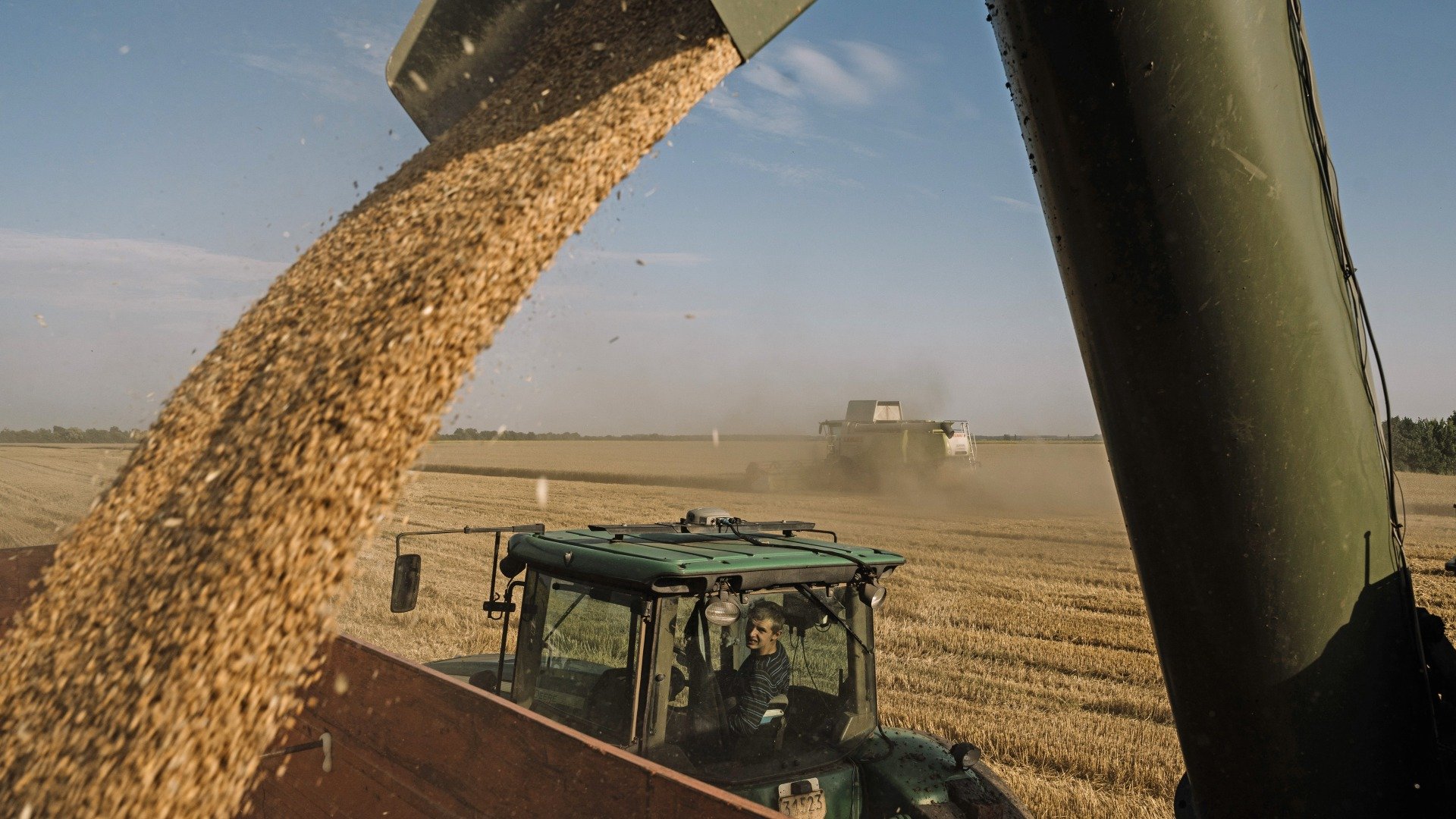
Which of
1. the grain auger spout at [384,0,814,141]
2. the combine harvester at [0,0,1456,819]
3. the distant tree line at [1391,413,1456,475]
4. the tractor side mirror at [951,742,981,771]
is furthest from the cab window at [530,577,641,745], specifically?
the distant tree line at [1391,413,1456,475]

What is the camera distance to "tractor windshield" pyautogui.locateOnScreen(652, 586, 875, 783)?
2564mm

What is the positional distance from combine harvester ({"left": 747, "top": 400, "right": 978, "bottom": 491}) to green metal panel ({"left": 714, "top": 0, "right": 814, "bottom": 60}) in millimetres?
17425

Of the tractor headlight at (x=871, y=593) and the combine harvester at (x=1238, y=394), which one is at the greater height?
the combine harvester at (x=1238, y=394)

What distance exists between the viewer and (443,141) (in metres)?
3.24

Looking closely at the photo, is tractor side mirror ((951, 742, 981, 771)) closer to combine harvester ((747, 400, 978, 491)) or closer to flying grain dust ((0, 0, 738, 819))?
flying grain dust ((0, 0, 738, 819))

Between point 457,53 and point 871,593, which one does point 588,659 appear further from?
point 457,53

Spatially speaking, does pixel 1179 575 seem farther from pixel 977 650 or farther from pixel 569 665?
pixel 977 650

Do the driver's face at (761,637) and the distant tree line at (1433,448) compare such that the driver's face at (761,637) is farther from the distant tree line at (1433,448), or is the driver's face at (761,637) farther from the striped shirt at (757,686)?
the distant tree line at (1433,448)

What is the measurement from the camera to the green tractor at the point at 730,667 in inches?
99.0

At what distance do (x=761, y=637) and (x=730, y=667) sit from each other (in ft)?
0.47

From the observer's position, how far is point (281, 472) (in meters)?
2.28

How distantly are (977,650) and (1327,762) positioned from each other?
5789mm

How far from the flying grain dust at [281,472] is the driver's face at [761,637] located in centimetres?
111

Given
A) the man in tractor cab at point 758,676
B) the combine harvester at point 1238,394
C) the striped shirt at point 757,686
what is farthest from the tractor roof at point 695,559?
the combine harvester at point 1238,394
